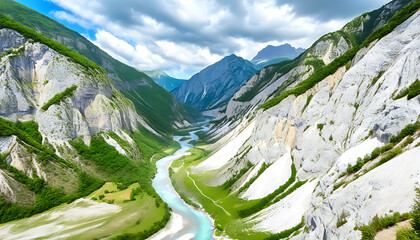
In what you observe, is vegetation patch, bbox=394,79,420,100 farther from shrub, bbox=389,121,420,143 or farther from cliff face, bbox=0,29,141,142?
cliff face, bbox=0,29,141,142

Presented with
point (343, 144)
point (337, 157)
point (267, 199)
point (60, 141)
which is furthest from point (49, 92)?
point (343, 144)

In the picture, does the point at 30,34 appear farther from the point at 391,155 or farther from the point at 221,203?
the point at 391,155

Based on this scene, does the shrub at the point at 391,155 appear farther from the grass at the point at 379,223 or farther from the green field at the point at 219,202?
the green field at the point at 219,202

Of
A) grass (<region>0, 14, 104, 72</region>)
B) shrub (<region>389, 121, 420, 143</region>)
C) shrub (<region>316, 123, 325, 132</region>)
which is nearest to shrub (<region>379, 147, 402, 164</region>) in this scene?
shrub (<region>389, 121, 420, 143</region>)

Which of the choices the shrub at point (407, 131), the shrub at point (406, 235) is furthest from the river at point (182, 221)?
the shrub at point (406, 235)

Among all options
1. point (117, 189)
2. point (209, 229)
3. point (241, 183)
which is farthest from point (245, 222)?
point (117, 189)

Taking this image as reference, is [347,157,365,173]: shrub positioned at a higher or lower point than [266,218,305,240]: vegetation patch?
higher

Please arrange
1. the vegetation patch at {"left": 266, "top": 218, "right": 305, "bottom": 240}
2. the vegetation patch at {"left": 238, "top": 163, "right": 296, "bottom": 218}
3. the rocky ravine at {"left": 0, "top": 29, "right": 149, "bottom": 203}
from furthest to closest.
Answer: the rocky ravine at {"left": 0, "top": 29, "right": 149, "bottom": 203}
the vegetation patch at {"left": 238, "top": 163, "right": 296, "bottom": 218}
the vegetation patch at {"left": 266, "top": 218, "right": 305, "bottom": 240}
